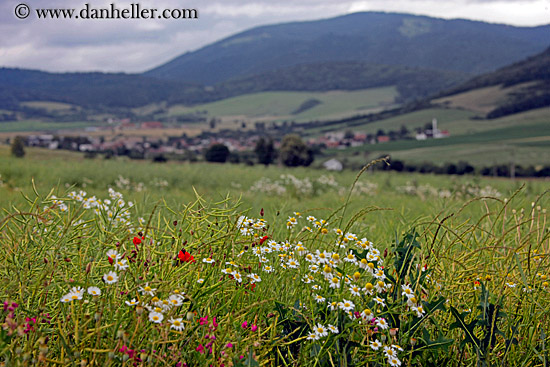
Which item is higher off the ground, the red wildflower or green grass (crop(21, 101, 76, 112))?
green grass (crop(21, 101, 76, 112))

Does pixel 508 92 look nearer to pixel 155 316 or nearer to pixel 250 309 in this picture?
pixel 250 309

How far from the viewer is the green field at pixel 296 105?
145688mm

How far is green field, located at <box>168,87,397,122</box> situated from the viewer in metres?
146

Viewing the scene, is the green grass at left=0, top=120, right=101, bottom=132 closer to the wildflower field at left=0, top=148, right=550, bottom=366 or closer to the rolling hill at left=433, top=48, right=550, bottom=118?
the rolling hill at left=433, top=48, right=550, bottom=118

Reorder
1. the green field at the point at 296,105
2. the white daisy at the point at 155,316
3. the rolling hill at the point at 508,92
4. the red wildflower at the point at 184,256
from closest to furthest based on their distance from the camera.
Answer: the white daisy at the point at 155,316 → the red wildflower at the point at 184,256 → the rolling hill at the point at 508,92 → the green field at the point at 296,105

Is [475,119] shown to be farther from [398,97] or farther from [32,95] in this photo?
[32,95]

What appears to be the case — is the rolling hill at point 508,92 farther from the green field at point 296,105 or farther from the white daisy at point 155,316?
the white daisy at point 155,316

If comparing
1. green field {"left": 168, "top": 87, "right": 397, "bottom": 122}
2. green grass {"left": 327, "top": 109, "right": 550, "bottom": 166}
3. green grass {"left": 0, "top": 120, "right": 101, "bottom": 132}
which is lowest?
green grass {"left": 327, "top": 109, "right": 550, "bottom": 166}

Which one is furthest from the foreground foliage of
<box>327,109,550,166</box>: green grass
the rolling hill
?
the rolling hill

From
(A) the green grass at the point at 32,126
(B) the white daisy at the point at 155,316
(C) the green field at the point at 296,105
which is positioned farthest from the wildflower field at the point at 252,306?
(C) the green field at the point at 296,105

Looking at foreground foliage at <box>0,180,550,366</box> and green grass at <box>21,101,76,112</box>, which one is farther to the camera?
green grass at <box>21,101,76,112</box>

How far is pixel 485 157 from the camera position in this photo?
54.8 metres

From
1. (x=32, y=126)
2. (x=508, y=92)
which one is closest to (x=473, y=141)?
(x=508, y=92)

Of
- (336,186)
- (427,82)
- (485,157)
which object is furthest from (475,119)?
(427,82)
